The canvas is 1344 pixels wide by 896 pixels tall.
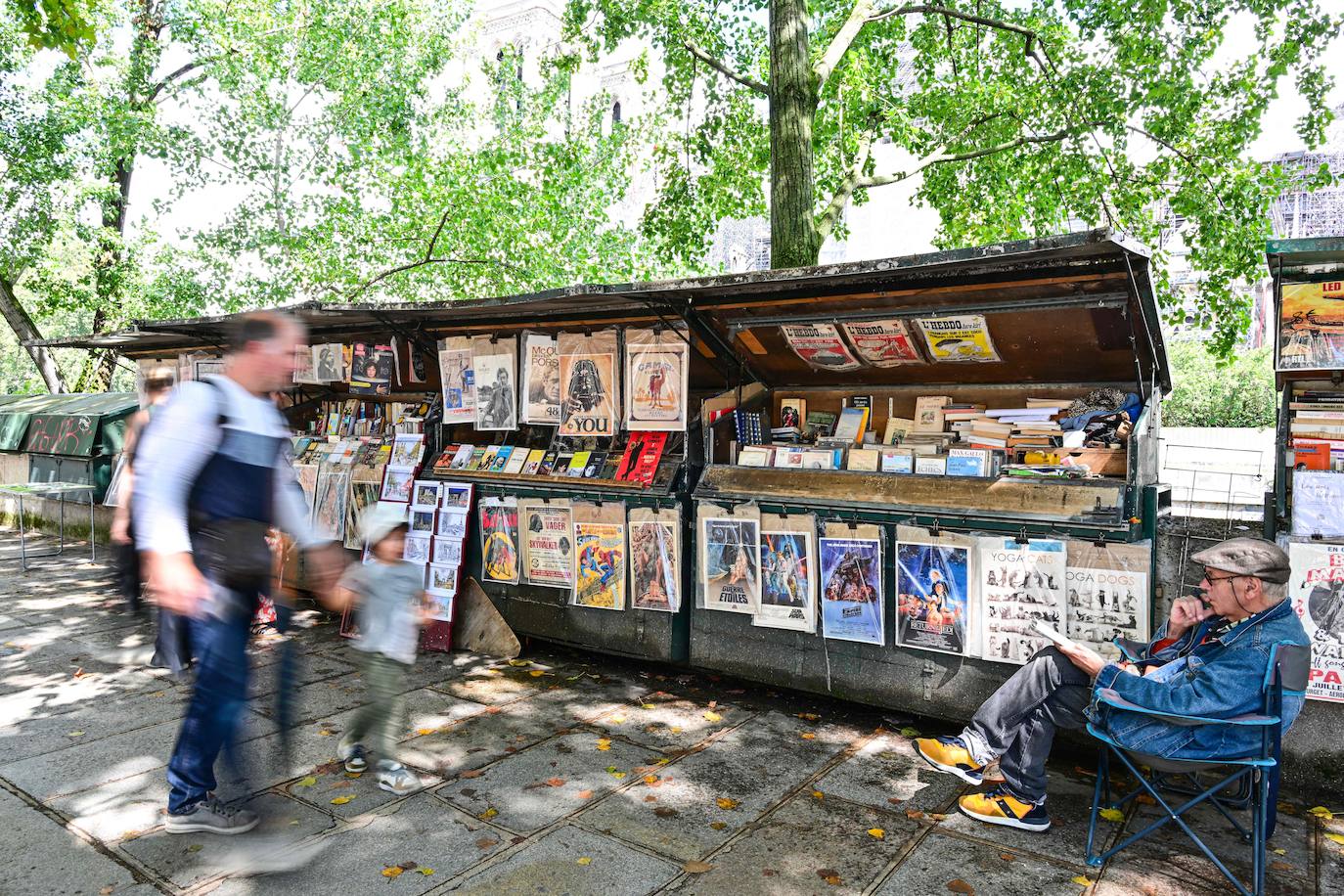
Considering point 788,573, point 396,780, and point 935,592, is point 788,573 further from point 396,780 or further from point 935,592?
point 396,780

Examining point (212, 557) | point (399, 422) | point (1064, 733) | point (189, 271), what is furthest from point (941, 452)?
point (189, 271)

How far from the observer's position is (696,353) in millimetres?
6121

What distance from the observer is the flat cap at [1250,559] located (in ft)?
10.4

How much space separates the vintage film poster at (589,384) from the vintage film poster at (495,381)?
0.54 metres

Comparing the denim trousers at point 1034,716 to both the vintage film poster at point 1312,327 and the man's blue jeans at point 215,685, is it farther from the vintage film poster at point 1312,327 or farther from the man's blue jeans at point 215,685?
the man's blue jeans at point 215,685

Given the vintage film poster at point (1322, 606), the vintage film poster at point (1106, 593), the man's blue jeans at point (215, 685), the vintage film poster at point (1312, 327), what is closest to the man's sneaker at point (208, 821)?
the man's blue jeans at point (215, 685)

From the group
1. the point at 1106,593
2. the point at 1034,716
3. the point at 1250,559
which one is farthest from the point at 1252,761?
the point at 1106,593

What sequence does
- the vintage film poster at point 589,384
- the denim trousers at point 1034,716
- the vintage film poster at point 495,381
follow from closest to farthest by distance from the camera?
the denim trousers at point 1034,716 < the vintage film poster at point 589,384 < the vintage film poster at point 495,381

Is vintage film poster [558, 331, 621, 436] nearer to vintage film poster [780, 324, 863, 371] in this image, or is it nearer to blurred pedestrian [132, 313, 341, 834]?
vintage film poster [780, 324, 863, 371]

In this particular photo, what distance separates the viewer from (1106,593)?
4.21 metres

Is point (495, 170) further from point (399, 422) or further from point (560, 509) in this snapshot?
point (560, 509)

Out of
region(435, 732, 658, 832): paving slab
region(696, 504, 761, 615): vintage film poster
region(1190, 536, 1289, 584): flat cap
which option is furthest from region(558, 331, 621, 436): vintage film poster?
region(1190, 536, 1289, 584): flat cap

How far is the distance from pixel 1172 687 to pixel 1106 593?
111 cm

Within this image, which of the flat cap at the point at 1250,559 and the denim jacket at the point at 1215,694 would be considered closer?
the denim jacket at the point at 1215,694
